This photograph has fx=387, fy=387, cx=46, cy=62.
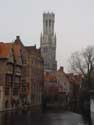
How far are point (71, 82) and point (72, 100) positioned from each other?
886 cm

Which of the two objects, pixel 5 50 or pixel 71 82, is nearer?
pixel 5 50

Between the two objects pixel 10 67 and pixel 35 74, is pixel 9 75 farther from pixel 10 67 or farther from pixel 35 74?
pixel 35 74

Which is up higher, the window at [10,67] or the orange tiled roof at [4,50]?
the orange tiled roof at [4,50]

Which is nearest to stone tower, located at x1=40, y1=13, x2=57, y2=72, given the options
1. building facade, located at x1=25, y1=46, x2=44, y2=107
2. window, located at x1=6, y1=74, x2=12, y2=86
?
building facade, located at x1=25, y1=46, x2=44, y2=107

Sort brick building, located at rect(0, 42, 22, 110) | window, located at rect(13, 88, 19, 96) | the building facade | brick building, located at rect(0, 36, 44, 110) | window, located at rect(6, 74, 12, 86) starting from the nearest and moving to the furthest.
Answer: brick building, located at rect(0, 42, 22, 110) < brick building, located at rect(0, 36, 44, 110) < window, located at rect(6, 74, 12, 86) < window, located at rect(13, 88, 19, 96) < the building facade

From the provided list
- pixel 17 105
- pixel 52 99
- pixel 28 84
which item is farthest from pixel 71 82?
pixel 17 105

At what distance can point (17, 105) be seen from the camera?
265ft

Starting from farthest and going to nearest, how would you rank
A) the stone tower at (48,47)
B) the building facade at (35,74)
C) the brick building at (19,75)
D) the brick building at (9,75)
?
the stone tower at (48,47) → the building facade at (35,74) → the brick building at (19,75) → the brick building at (9,75)

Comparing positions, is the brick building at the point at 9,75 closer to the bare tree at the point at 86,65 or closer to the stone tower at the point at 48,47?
the bare tree at the point at 86,65

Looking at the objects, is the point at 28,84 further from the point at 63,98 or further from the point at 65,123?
→ the point at 65,123

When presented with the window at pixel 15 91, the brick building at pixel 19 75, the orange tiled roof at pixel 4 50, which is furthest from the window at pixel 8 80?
the orange tiled roof at pixel 4 50

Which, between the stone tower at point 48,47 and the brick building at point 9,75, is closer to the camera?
the brick building at point 9,75

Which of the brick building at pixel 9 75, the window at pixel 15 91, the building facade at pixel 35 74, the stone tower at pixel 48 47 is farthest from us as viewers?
the stone tower at pixel 48 47

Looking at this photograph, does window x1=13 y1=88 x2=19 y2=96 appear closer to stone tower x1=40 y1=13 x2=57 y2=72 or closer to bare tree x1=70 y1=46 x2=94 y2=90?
bare tree x1=70 y1=46 x2=94 y2=90
